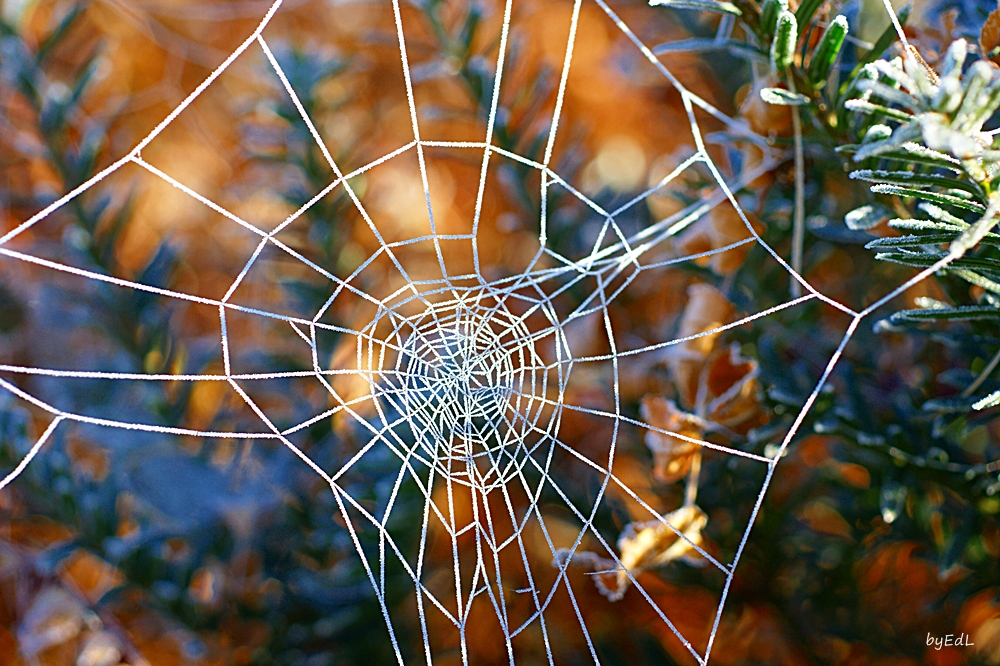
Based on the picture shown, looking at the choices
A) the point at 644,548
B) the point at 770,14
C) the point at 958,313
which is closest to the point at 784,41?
the point at 770,14

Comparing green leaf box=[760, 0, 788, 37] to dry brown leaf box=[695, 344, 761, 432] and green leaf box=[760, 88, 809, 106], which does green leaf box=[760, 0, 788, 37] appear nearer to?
green leaf box=[760, 88, 809, 106]

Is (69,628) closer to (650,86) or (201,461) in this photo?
(201,461)

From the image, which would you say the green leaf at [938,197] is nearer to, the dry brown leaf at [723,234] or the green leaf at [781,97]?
the green leaf at [781,97]

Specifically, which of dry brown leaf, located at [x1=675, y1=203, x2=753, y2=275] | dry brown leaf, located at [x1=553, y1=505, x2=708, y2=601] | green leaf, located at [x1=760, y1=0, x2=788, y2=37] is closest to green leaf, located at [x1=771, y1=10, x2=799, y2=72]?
green leaf, located at [x1=760, y1=0, x2=788, y2=37]

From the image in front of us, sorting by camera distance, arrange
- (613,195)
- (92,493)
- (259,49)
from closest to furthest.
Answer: (92,493), (613,195), (259,49)

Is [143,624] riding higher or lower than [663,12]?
lower

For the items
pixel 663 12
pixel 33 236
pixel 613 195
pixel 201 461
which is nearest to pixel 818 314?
pixel 613 195
